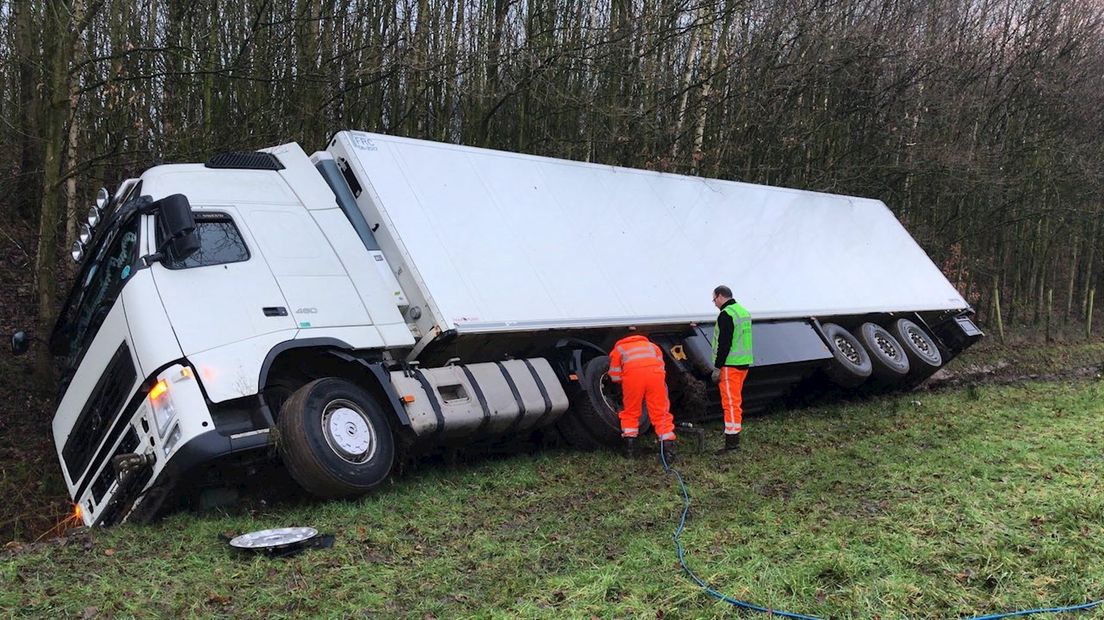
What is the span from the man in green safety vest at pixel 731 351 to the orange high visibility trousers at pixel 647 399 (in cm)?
67

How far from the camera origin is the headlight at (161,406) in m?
5.01

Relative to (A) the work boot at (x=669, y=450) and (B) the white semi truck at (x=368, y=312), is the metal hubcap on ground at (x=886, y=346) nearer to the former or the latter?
(B) the white semi truck at (x=368, y=312)

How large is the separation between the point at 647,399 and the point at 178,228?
3663mm

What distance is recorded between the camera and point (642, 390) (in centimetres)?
676

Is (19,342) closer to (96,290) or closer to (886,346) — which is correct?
(96,290)

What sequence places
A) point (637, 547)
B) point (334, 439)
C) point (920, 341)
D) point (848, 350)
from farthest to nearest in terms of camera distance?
point (920, 341) → point (848, 350) → point (334, 439) → point (637, 547)

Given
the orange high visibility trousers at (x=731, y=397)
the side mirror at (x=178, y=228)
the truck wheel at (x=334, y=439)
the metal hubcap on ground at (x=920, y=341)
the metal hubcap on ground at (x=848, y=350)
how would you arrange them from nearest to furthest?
1. the truck wheel at (x=334, y=439)
2. the side mirror at (x=178, y=228)
3. the orange high visibility trousers at (x=731, y=397)
4. the metal hubcap on ground at (x=848, y=350)
5. the metal hubcap on ground at (x=920, y=341)

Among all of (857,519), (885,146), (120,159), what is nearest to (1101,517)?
(857,519)

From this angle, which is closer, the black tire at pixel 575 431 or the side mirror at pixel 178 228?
the side mirror at pixel 178 228

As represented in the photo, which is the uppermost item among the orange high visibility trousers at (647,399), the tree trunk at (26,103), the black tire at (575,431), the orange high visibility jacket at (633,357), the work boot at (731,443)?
the tree trunk at (26,103)

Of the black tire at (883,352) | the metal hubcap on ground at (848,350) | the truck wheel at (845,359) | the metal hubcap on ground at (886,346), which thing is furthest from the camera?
the metal hubcap on ground at (886,346)

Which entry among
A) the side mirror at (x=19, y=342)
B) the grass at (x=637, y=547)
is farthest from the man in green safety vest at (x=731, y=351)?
the side mirror at (x=19, y=342)

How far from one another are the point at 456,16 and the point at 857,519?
905 cm

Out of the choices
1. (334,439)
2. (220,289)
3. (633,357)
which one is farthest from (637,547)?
(220,289)
